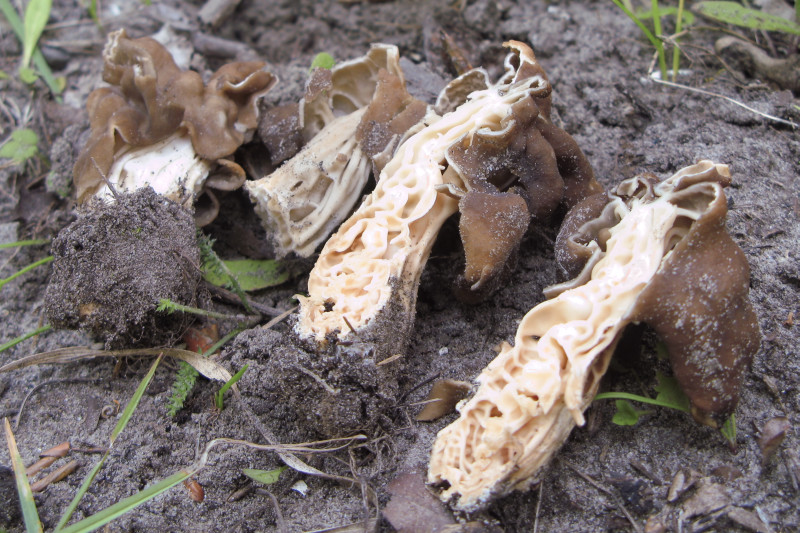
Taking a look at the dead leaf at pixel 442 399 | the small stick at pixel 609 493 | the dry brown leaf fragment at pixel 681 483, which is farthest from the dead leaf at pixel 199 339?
the dry brown leaf fragment at pixel 681 483

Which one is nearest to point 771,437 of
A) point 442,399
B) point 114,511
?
point 442,399

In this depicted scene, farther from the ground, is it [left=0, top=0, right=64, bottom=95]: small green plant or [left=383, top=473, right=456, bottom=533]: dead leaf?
[left=0, top=0, right=64, bottom=95]: small green plant

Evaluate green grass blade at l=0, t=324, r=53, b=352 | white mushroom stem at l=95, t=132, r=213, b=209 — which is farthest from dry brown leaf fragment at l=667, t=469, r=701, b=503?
green grass blade at l=0, t=324, r=53, b=352

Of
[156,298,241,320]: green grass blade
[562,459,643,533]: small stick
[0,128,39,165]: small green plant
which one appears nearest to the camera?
[562,459,643,533]: small stick

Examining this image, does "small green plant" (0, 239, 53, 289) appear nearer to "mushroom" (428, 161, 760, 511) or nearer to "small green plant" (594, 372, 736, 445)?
"mushroom" (428, 161, 760, 511)

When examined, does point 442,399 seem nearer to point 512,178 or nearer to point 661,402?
point 661,402

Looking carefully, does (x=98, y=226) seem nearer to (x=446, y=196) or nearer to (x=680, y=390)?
(x=446, y=196)
